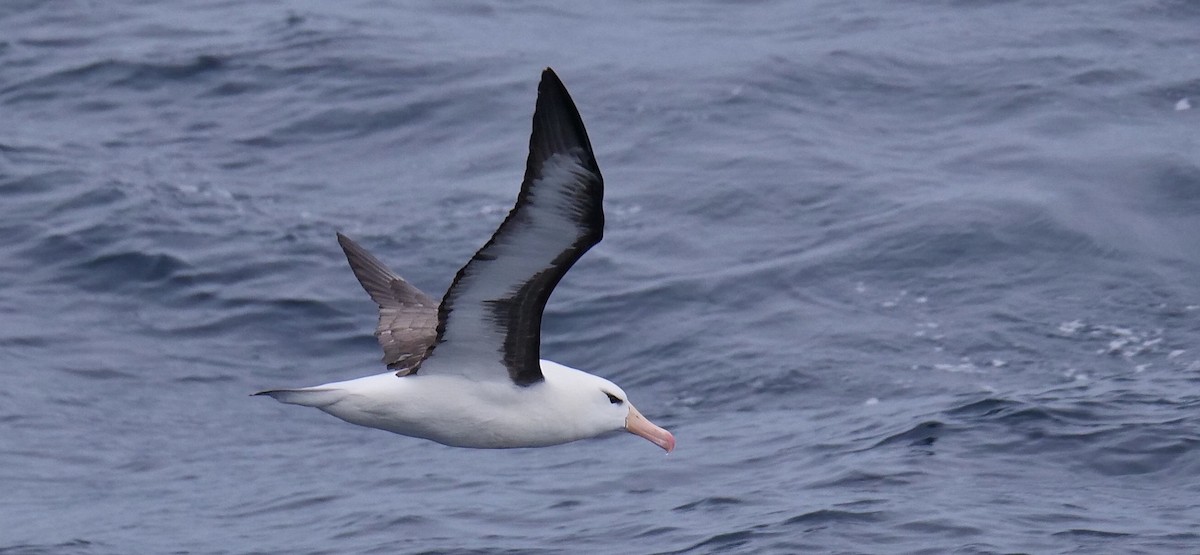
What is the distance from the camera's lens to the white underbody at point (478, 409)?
9.17 m

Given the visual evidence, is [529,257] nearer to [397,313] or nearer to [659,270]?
[397,313]

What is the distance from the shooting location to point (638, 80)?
19.9 m

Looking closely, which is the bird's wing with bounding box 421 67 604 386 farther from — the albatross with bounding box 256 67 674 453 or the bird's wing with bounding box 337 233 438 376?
A: the bird's wing with bounding box 337 233 438 376

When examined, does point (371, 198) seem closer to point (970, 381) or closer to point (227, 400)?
point (227, 400)

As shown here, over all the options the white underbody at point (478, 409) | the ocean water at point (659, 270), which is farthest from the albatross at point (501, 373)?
the ocean water at point (659, 270)

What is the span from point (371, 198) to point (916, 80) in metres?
6.13

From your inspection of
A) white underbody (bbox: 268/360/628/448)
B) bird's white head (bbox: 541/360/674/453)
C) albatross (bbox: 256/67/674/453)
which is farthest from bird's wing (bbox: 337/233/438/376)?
bird's white head (bbox: 541/360/674/453)

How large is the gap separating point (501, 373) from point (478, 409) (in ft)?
0.73

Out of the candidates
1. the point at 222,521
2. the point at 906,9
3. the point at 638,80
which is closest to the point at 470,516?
the point at 222,521

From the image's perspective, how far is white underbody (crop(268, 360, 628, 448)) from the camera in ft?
30.1

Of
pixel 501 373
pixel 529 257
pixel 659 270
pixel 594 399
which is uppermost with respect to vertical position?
pixel 529 257

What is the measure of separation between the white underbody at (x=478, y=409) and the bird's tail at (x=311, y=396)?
10 cm

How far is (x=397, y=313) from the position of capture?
10.7 metres

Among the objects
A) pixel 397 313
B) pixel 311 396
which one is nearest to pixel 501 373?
pixel 311 396
